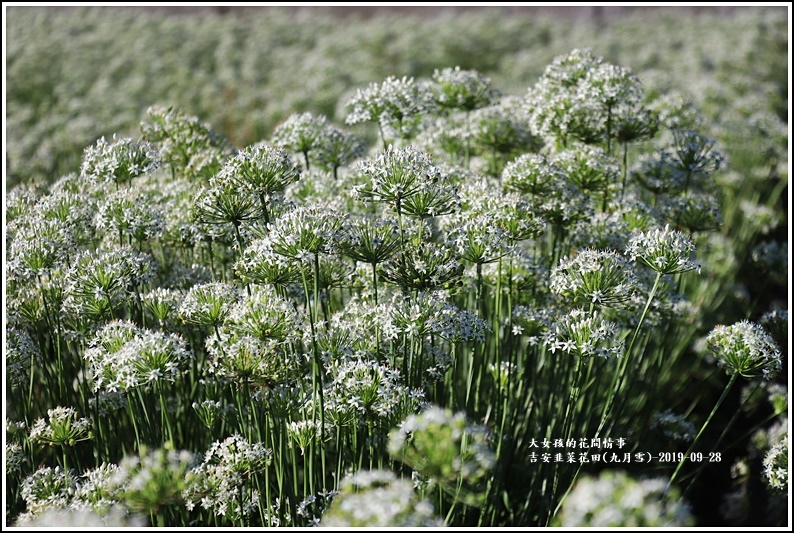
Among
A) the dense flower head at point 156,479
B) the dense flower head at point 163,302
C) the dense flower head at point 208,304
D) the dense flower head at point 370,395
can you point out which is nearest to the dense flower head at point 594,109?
the dense flower head at point 370,395

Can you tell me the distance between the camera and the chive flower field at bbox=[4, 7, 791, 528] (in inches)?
120

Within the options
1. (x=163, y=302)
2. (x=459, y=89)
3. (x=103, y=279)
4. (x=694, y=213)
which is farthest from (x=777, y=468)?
(x=103, y=279)

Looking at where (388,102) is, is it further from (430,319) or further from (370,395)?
(370,395)

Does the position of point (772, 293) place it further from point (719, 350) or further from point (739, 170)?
point (719, 350)

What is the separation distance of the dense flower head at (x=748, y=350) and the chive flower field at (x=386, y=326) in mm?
16

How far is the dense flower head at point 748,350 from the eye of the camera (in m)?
3.49

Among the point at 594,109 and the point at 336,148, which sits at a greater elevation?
the point at 594,109

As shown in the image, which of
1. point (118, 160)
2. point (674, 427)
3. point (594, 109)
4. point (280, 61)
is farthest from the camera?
point (280, 61)

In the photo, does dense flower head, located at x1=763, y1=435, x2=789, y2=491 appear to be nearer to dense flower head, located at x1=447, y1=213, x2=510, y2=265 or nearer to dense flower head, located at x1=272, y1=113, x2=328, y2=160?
dense flower head, located at x1=447, y1=213, x2=510, y2=265

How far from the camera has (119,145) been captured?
12.7 ft

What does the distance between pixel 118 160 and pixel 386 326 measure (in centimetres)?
Answer: 181

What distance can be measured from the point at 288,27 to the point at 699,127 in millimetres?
16480

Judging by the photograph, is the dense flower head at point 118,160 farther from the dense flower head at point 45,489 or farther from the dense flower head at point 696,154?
the dense flower head at point 696,154

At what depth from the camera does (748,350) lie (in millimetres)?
3504
